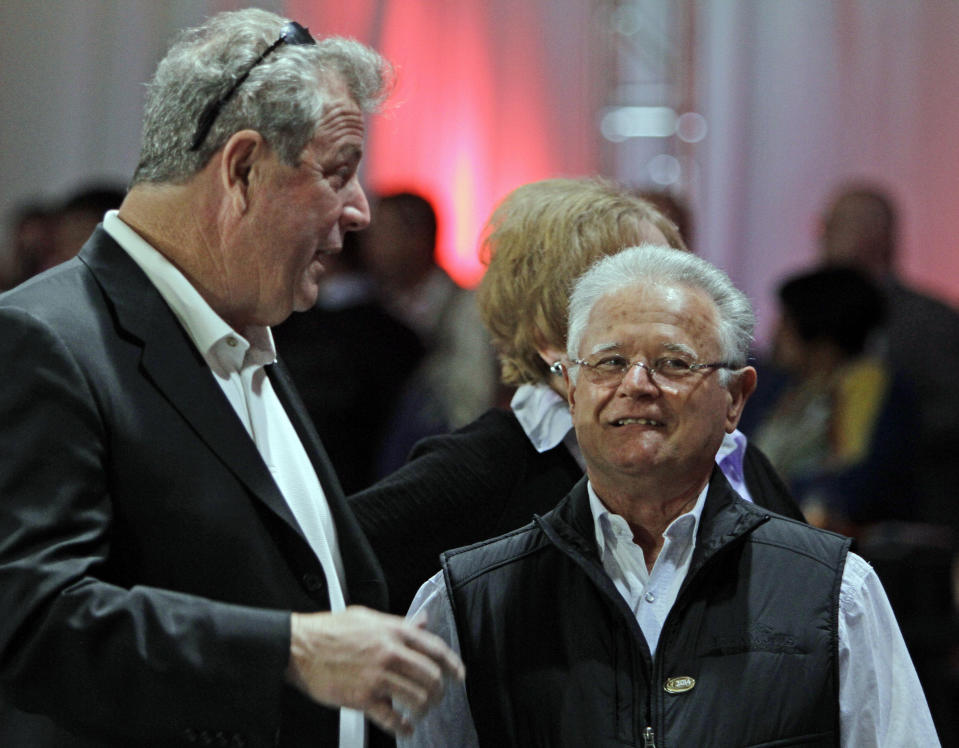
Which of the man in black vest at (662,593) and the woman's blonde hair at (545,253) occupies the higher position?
the woman's blonde hair at (545,253)

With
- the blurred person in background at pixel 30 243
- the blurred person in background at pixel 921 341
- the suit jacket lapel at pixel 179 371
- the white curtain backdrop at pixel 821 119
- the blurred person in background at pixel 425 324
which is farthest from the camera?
the white curtain backdrop at pixel 821 119

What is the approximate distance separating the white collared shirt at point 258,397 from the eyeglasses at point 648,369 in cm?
42

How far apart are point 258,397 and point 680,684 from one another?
0.68 metres

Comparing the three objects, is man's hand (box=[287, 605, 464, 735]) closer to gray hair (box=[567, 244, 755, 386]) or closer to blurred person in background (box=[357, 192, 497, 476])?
gray hair (box=[567, 244, 755, 386])

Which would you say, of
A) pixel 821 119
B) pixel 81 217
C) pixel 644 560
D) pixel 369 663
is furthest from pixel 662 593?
pixel 821 119

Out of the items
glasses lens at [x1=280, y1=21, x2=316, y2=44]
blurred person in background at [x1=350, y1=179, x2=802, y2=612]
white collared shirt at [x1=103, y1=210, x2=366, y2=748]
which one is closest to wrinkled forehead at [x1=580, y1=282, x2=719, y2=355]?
blurred person in background at [x1=350, y1=179, x2=802, y2=612]

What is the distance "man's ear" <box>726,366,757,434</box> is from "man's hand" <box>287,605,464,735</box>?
2.01 feet

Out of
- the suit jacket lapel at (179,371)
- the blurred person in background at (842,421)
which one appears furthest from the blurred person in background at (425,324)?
the suit jacket lapel at (179,371)

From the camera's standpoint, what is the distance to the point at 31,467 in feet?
5.45

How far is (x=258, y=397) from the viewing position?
2.05 meters

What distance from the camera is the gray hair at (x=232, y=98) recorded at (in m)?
1.91

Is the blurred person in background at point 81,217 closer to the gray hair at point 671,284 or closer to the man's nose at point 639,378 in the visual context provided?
the gray hair at point 671,284

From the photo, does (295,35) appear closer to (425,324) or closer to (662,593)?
(662,593)

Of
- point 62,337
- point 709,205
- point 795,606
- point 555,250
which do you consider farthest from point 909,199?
point 62,337
